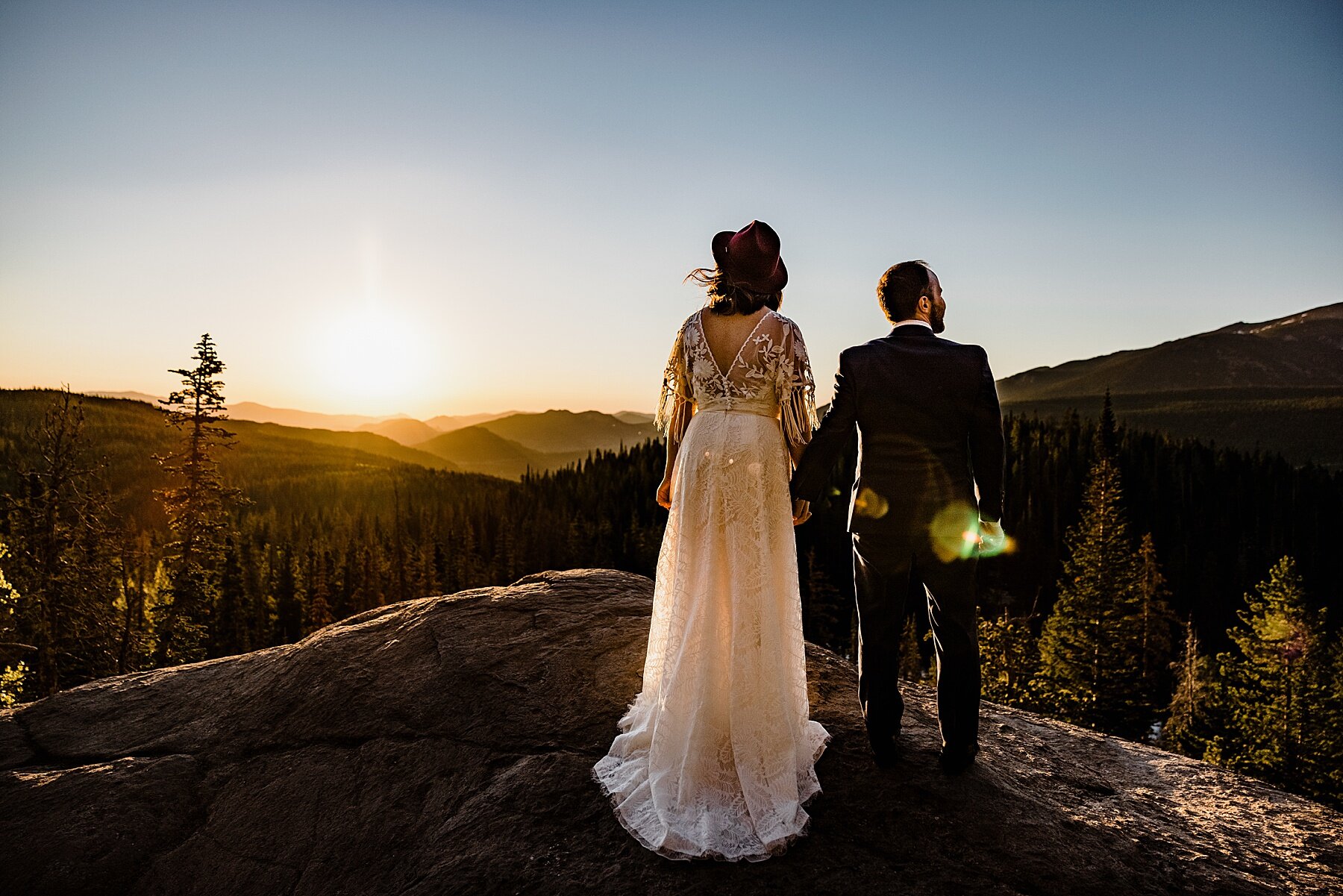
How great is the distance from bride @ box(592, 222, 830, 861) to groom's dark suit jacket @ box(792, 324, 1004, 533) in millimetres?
419

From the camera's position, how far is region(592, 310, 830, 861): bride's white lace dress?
471 cm

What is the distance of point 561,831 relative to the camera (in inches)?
183

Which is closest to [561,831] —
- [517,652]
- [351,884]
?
[351,884]

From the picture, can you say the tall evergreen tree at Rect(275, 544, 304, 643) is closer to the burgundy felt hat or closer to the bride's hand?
the bride's hand

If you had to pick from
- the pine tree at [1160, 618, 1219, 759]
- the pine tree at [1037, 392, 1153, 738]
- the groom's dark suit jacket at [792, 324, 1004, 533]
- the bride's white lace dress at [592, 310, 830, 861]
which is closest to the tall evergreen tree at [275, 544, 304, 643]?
the pine tree at [1037, 392, 1153, 738]

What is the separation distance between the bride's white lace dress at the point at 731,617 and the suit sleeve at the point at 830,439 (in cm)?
18

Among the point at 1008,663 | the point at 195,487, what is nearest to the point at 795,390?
the point at 195,487

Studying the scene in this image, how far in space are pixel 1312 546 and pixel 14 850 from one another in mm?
131962

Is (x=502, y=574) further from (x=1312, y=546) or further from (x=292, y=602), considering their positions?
(x=1312, y=546)

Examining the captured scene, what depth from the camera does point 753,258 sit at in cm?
493

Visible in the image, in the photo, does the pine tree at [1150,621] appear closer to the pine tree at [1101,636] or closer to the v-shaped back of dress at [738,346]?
the pine tree at [1101,636]

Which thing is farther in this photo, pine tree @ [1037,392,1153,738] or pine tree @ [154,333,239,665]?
pine tree @ [1037,392,1153,738]

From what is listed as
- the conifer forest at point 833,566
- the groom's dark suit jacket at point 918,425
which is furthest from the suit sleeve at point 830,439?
the conifer forest at point 833,566

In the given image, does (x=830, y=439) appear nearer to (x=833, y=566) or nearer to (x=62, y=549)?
(x=62, y=549)
